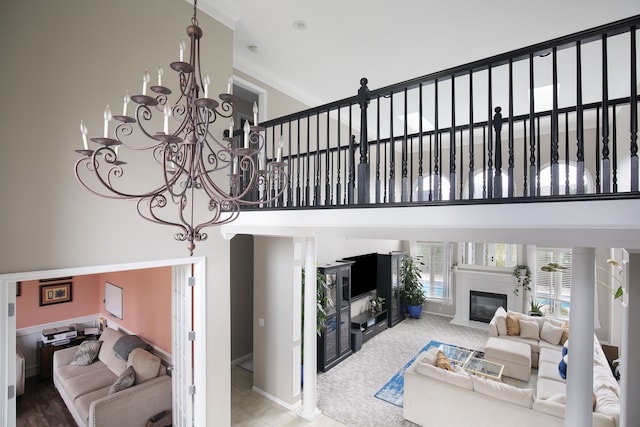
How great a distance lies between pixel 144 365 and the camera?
4.15 meters

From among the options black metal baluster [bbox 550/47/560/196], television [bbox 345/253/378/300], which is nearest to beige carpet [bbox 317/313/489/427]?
television [bbox 345/253/378/300]

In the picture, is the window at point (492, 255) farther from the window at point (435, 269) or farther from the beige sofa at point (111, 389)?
the beige sofa at point (111, 389)

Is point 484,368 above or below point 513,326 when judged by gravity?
below

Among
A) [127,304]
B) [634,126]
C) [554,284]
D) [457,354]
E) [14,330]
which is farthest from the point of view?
[554,284]

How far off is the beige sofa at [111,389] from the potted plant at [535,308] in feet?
24.6

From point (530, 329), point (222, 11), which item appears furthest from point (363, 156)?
point (530, 329)

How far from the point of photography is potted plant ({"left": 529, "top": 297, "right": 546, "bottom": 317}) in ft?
23.6

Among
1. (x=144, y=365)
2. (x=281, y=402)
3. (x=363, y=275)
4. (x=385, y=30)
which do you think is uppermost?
(x=385, y=30)

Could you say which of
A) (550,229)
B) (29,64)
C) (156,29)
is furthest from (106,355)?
(550,229)

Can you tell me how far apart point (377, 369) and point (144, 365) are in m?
3.78

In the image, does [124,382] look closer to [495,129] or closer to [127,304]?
[127,304]

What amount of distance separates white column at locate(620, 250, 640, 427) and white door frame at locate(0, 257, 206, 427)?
4.22 m

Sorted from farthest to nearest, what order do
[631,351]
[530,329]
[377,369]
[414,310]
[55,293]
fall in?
[414,310] → [530,329] → [55,293] → [377,369] → [631,351]

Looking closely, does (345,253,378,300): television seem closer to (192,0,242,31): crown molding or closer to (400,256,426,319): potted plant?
(400,256,426,319): potted plant
